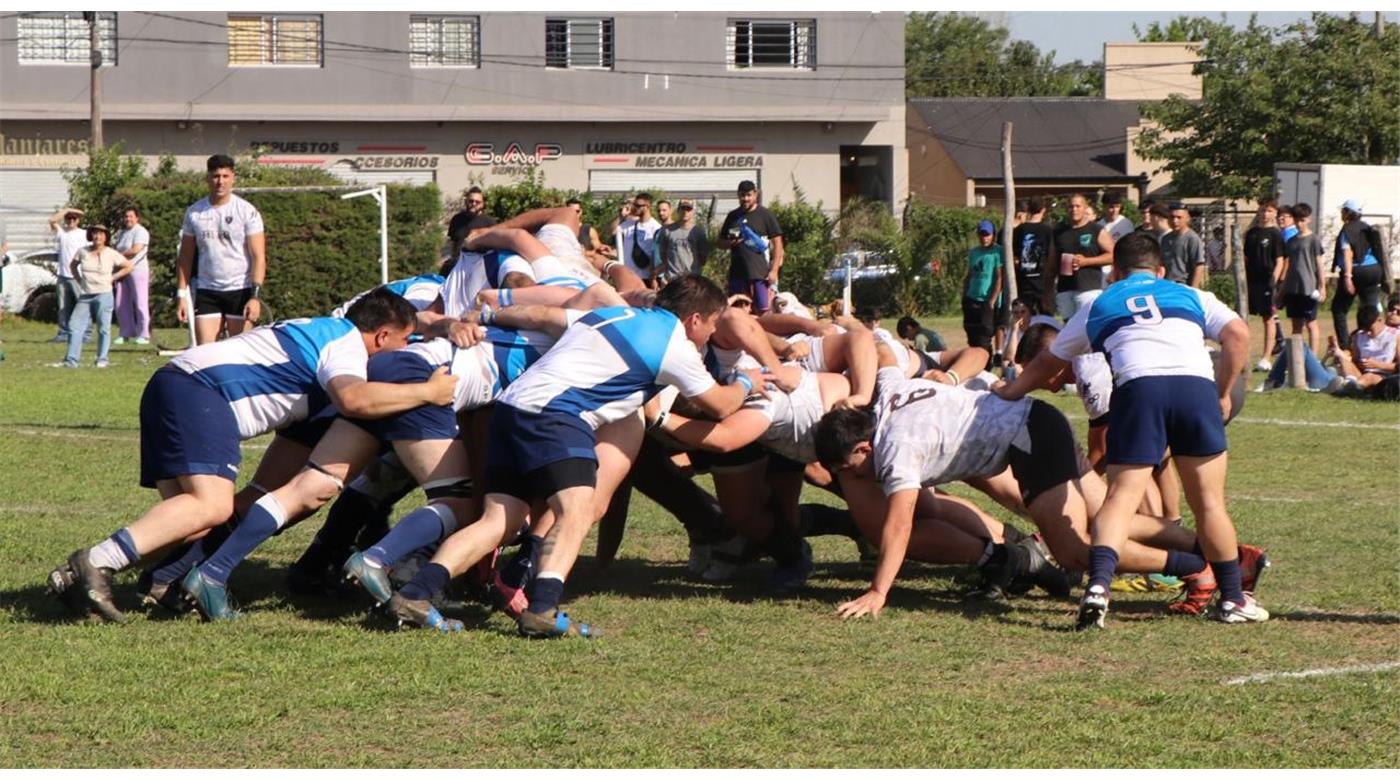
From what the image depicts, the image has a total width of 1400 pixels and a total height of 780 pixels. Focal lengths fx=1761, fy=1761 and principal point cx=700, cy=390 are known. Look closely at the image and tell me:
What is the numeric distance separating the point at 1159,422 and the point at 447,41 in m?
37.2

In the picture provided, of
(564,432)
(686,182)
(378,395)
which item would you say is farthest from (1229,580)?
(686,182)

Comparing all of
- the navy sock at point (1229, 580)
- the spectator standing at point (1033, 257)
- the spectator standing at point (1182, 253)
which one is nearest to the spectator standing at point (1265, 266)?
the spectator standing at point (1182, 253)

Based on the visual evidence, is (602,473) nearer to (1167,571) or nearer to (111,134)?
(1167,571)

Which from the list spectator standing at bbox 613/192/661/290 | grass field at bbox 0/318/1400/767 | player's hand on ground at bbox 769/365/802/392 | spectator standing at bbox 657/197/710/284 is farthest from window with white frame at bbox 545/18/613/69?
player's hand on ground at bbox 769/365/802/392

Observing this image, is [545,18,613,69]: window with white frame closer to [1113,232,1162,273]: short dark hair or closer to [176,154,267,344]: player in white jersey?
[176,154,267,344]: player in white jersey

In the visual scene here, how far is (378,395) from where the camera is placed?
280 inches

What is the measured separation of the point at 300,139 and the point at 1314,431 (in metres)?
32.2

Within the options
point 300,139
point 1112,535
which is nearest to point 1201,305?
point 1112,535

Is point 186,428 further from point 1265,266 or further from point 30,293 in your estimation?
point 30,293

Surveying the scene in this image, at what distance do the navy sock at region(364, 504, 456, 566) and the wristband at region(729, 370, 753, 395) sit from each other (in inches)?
53.3

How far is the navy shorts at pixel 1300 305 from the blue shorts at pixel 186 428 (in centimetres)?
1373

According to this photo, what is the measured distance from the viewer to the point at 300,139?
42188 millimetres

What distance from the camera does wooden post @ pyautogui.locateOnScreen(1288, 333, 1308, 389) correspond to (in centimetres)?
1720

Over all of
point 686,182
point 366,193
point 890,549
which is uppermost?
point 686,182
